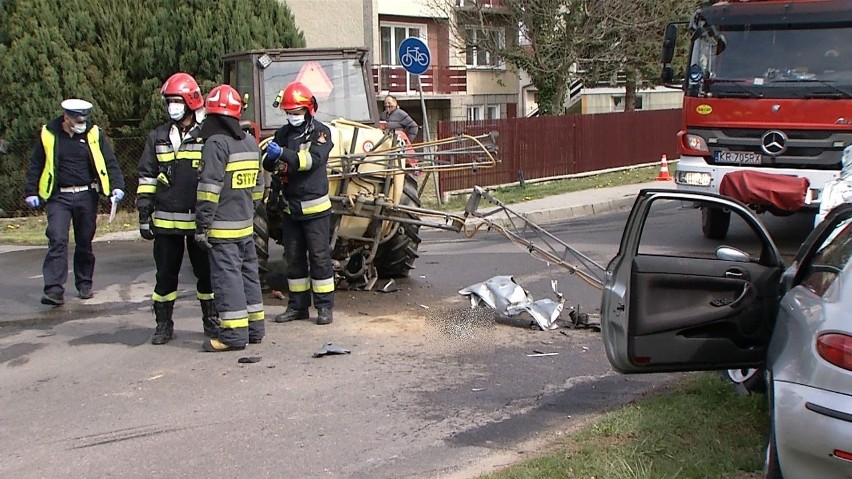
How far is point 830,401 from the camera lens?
138 inches

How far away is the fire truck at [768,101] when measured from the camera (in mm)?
10297

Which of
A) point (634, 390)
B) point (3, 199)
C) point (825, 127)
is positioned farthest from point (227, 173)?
point (3, 199)

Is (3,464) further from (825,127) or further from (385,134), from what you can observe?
(825,127)

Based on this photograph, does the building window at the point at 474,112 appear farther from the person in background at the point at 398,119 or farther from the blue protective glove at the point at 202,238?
the blue protective glove at the point at 202,238

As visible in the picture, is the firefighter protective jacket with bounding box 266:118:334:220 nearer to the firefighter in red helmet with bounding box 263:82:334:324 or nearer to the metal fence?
the firefighter in red helmet with bounding box 263:82:334:324

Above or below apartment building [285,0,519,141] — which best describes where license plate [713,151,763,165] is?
below

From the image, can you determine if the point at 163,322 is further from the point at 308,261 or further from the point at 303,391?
the point at 303,391

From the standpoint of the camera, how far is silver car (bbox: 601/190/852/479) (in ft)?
11.7

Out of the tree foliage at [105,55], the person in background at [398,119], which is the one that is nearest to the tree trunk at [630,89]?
the tree foliage at [105,55]

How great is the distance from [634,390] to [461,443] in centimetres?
141

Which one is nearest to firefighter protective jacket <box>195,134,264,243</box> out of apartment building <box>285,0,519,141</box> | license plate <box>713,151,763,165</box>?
license plate <box>713,151,763,165</box>

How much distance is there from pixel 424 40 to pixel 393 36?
1120 millimetres

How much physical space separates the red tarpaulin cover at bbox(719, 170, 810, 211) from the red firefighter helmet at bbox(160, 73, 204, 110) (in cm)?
623

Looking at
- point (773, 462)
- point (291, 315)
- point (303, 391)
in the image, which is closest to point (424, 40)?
point (291, 315)
